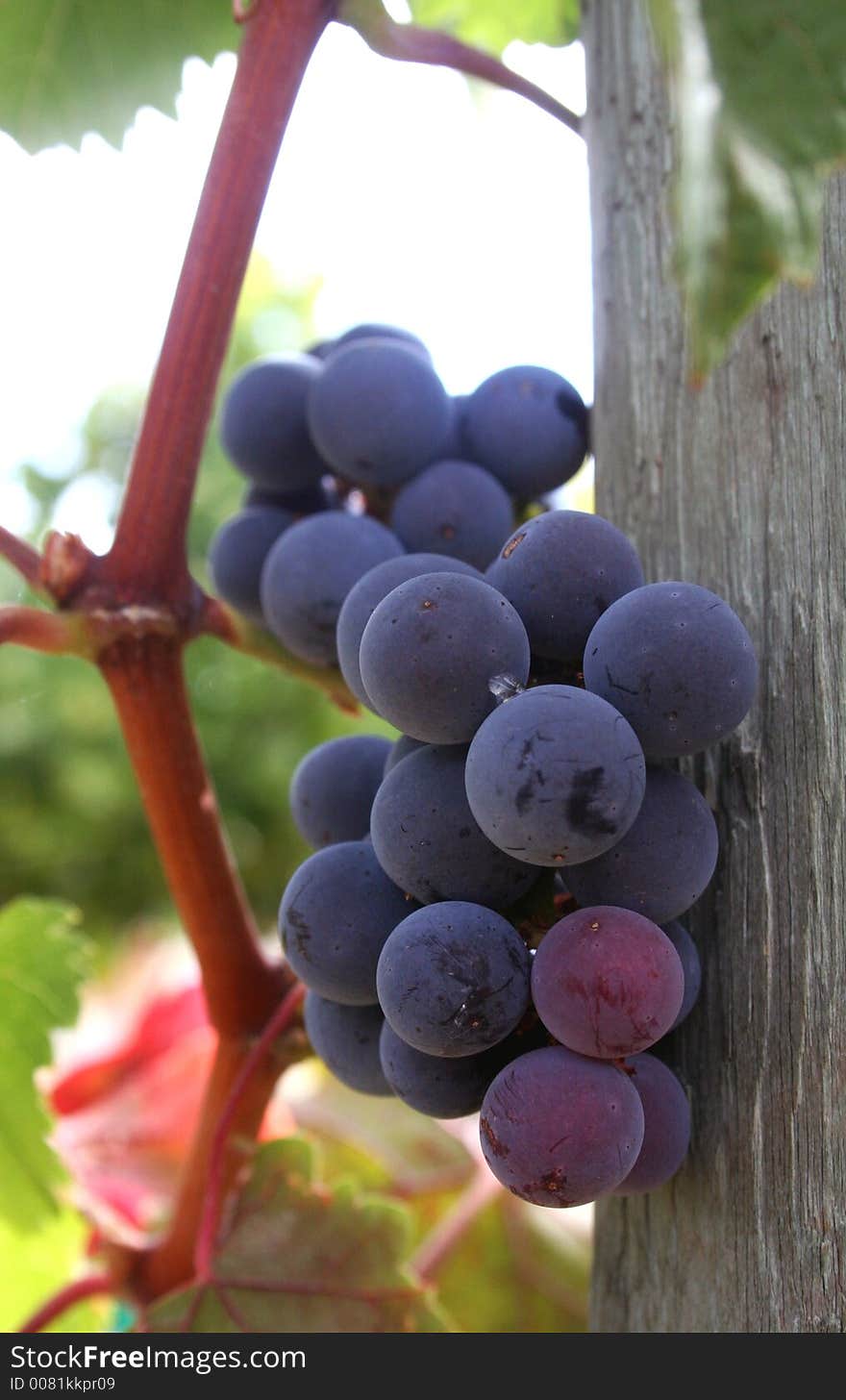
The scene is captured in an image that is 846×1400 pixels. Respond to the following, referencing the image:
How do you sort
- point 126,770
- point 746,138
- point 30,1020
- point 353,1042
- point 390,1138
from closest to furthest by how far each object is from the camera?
1. point 746,138
2. point 353,1042
3. point 30,1020
4. point 390,1138
5. point 126,770

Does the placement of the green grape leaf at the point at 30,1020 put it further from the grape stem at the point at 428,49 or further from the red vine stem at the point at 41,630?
the grape stem at the point at 428,49

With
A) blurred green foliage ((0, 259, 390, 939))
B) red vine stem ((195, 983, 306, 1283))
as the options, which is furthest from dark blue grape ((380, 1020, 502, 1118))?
blurred green foliage ((0, 259, 390, 939))

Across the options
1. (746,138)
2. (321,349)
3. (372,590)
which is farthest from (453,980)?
(321,349)

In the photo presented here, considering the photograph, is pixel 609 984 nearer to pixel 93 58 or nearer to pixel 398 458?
pixel 398 458

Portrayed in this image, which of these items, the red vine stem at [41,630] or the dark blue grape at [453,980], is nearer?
the dark blue grape at [453,980]

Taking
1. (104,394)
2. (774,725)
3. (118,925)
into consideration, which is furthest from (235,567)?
(104,394)

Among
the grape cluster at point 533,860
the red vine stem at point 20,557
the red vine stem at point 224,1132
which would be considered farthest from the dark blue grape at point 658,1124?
the red vine stem at point 20,557

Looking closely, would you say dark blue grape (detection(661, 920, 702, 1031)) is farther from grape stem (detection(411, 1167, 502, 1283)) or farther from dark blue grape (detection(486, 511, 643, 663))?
grape stem (detection(411, 1167, 502, 1283))
